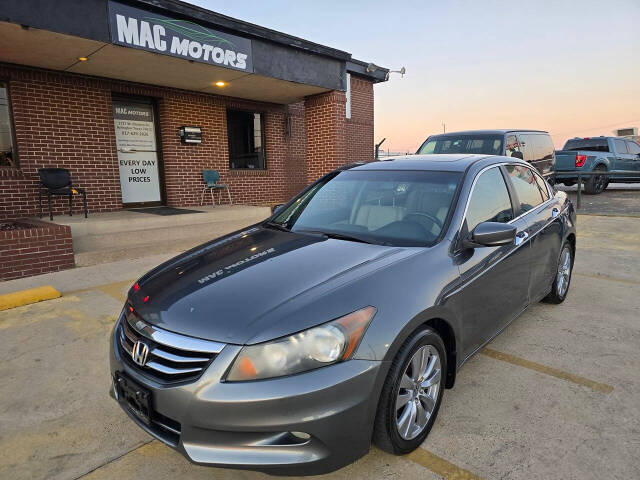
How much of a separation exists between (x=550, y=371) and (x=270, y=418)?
232cm

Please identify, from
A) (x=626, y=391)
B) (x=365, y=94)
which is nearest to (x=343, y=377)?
(x=626, y=391)

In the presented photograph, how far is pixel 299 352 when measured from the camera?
1.80 m

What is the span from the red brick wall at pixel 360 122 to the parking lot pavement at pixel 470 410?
10.9 metres

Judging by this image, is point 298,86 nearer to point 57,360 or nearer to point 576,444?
point 57,360

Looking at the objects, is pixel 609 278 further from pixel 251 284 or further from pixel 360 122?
pixel 360 122

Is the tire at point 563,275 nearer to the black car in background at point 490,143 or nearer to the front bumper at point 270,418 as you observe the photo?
the front bumper at point 270,418

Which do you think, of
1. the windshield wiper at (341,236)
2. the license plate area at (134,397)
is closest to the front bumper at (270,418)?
the license plate area at (134,397)

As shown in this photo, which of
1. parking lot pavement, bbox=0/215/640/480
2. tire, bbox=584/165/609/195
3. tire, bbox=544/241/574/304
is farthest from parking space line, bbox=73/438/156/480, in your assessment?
tire, bbox=584/165/609/195

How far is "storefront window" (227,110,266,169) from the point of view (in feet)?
35.7

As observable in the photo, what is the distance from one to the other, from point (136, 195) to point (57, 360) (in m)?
6.51

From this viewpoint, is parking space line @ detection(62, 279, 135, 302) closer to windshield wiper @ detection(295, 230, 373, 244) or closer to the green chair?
windshield wiper @ detection(295, 230, 373, 244)

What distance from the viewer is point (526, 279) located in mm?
3381

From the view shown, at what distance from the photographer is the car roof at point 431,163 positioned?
126 inches

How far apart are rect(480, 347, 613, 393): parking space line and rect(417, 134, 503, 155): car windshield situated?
623cm
